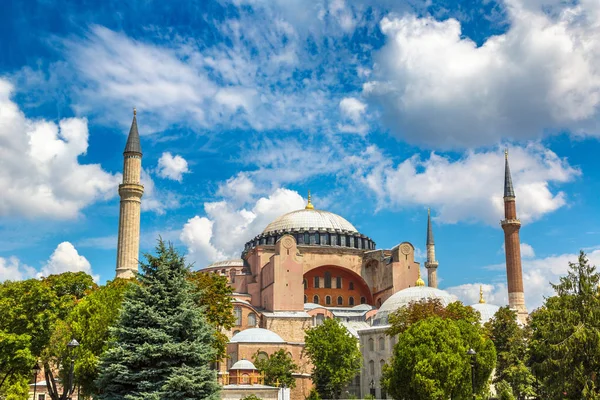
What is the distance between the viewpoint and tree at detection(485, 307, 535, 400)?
113 feet

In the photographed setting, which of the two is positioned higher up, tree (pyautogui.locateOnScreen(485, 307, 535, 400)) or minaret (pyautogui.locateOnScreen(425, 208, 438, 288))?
minaret (pyautogui.locateOnScreen(425, 208, 438, 288))

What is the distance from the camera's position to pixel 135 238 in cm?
4472

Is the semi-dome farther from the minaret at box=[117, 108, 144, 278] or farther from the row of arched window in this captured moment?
the minaret at box=[117, 108, 144, 278]

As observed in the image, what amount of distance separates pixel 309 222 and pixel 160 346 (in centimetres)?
3728

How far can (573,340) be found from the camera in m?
23.6

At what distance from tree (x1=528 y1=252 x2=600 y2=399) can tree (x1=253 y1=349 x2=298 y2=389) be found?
51.4 feet

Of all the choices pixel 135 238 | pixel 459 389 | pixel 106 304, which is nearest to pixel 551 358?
pixel 459 389

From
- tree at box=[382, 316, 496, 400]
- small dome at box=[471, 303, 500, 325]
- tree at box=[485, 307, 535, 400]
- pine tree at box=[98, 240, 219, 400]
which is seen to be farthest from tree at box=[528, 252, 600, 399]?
small dome at box=[471, 303, 500, 325]

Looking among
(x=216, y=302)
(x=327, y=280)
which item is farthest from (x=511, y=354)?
(x=327, y=280)

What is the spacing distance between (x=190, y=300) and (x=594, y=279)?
1488 centimetres

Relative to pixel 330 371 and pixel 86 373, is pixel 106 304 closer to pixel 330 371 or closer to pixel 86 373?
pixel 86 373

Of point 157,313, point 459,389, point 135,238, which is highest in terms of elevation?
point 135,238

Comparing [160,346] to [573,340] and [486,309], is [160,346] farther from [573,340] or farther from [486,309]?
[486,309]

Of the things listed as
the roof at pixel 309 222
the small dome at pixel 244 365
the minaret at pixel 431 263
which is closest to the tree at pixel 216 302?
the small dome at pixel 244 365
